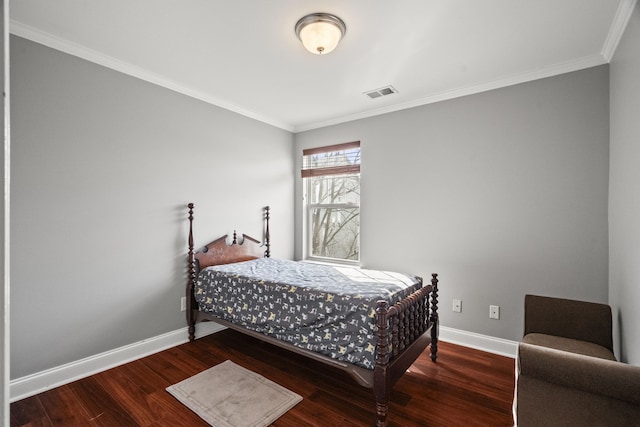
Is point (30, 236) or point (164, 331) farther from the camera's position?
point (164, 331)

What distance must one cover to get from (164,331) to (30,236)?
1.36m

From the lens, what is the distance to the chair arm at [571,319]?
2033mm

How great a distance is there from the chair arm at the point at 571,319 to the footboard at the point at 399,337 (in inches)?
27.8

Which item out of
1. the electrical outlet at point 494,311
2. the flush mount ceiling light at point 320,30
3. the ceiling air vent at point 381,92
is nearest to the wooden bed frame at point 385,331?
the electrical outlet at point 494,311

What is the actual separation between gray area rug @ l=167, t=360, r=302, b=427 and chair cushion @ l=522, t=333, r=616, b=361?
66.5 inches

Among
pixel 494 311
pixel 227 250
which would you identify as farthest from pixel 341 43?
pixel 494 311

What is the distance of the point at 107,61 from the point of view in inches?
98.3

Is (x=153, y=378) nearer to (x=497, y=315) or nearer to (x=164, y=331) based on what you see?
(x=164, y=331)

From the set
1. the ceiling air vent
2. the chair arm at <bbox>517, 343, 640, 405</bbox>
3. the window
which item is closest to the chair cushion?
the chair arm at <bbox>517, 343, 640, 405</bbox>

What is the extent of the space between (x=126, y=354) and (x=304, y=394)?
1.62m

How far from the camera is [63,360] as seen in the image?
2.29 meters

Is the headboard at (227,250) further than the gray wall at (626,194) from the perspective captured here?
Yes

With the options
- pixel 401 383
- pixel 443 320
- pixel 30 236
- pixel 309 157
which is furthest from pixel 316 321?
pixel 309 157

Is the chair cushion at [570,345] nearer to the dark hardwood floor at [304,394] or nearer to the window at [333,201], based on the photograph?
the dark hardwood floor at [304,394]
